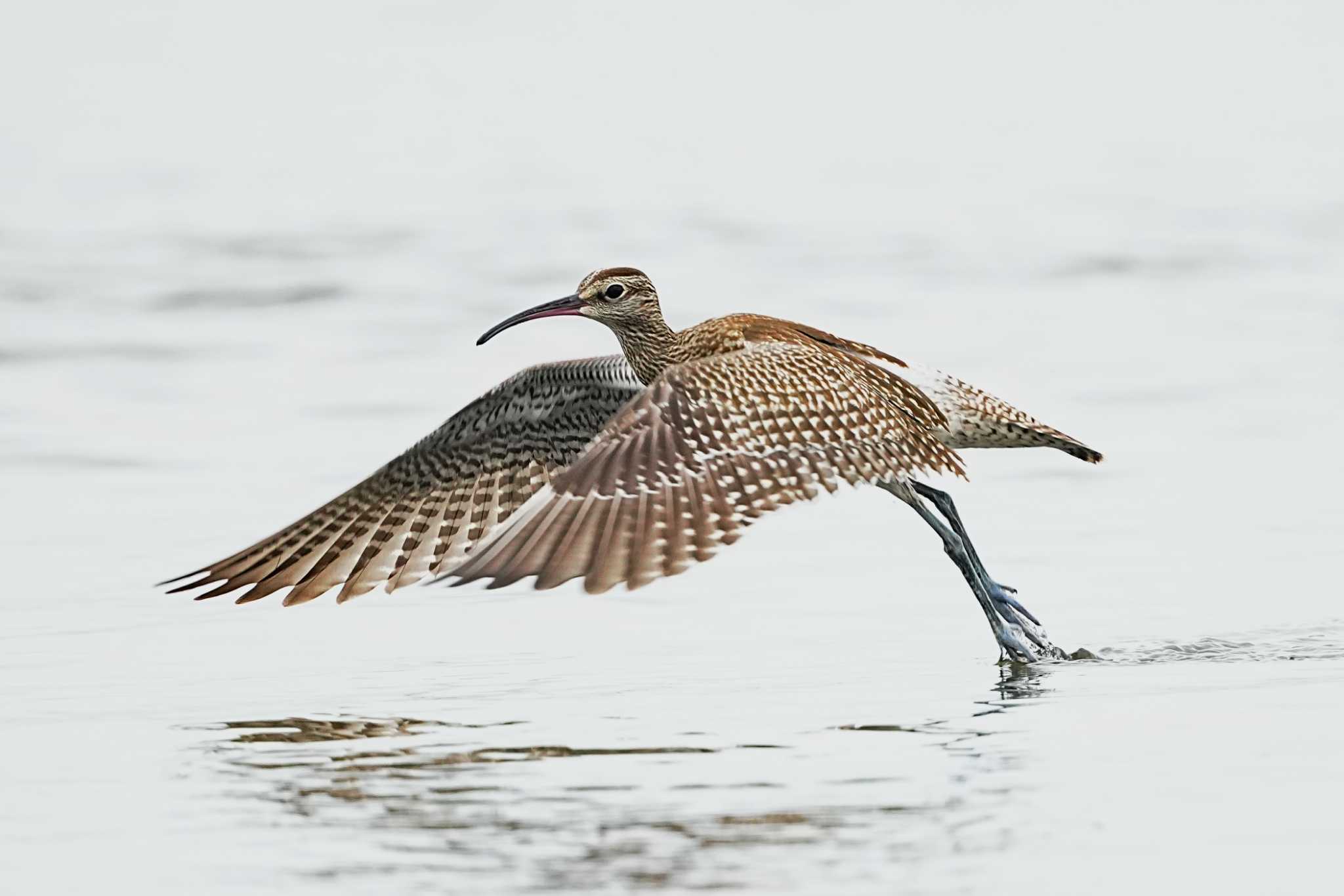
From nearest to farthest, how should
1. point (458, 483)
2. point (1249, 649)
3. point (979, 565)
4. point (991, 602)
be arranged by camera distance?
point (1249, 649) → point (991, 602) → point (979, 565) → point (458, 483)

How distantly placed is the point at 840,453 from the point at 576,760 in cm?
259

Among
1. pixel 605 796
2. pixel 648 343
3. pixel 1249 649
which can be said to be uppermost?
pixel 648 343

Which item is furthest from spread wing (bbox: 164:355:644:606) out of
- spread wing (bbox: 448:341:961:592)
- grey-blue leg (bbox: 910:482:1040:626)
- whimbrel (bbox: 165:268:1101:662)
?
grey-blue leg (bbox: 910:482:1040:626)

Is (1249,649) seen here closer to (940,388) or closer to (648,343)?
(940,388)

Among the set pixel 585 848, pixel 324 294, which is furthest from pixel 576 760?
pixel 324 294

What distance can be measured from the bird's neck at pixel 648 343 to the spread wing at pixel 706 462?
88 cm

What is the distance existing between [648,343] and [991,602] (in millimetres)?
2116

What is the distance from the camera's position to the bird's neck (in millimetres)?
12844

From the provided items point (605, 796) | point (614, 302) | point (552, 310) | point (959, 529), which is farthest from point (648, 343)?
point (605, 796)

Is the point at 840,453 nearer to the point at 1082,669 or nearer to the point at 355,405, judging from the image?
the point at 1082,669

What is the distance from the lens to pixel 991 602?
12.1 meters

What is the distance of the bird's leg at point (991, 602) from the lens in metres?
11.6

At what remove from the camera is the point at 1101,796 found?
881 cm

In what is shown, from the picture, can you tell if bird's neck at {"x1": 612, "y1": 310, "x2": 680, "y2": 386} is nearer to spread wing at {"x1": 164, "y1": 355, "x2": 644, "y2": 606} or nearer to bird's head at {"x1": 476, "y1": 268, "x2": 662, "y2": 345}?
bird's head at {"x1": 476, "y1": 268, "x2": 662, "y2": 345}
